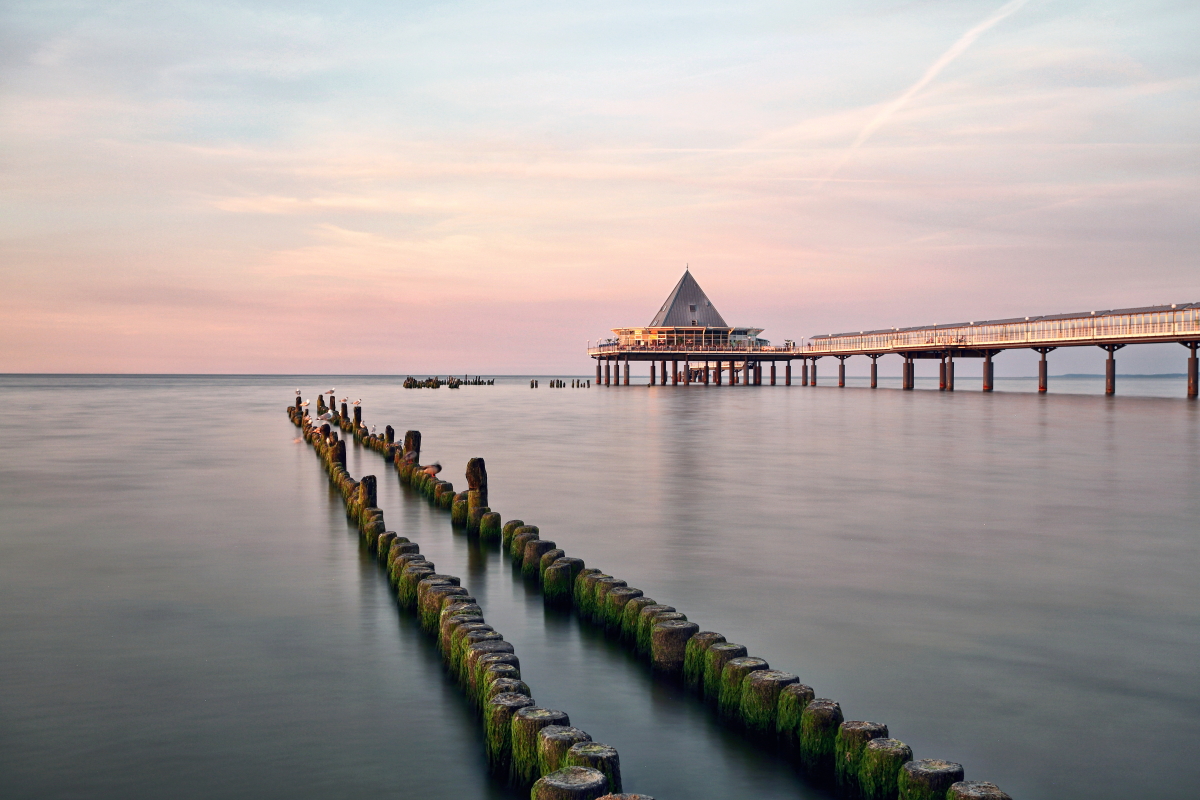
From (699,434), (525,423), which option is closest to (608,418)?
(525,423)

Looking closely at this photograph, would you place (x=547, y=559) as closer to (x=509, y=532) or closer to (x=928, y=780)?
(x=509, y=532)

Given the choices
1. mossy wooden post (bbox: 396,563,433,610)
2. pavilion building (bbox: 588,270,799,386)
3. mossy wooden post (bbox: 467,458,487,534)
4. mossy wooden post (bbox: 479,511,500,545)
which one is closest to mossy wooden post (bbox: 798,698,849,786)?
mossy wooden post (bbox: 396,563,433,610)

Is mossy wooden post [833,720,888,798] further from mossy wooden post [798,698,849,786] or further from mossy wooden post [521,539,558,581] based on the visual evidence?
mossy wooden post [521,539,558,581]

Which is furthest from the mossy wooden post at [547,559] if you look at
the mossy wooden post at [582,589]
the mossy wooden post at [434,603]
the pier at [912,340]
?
the pier at [912,340]

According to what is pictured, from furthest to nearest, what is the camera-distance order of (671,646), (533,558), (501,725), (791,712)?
1. (533,558)
2. (671,646)
3. (791,712)
4. (501,725)

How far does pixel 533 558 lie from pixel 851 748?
6.60m

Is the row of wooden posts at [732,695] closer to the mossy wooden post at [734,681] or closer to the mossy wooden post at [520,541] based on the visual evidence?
the mossy wooden post at [734,681]

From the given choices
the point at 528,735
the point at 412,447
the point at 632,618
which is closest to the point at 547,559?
the point at 632,618

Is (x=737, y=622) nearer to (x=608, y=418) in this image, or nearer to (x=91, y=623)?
(x=91, y=623)

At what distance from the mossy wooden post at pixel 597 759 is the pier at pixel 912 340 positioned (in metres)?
61.5

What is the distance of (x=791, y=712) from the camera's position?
655 centimetres

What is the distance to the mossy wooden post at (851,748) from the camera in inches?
230

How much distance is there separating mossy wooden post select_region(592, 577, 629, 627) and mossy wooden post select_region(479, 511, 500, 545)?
4.96 metres

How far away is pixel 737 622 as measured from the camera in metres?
10.5
